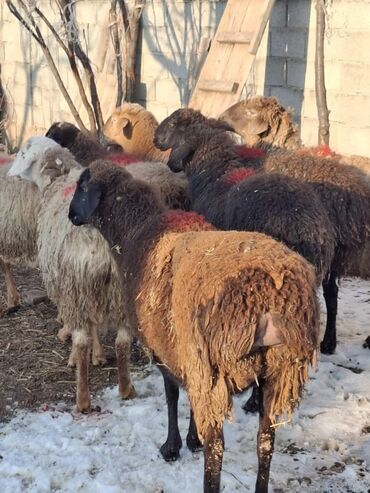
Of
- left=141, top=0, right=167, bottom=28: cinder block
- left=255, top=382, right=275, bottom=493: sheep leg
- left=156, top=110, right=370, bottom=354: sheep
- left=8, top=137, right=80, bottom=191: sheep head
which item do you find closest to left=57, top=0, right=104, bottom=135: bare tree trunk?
left=141, top=0, right=167, bottom=28: cinder block

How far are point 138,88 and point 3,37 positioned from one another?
14.6 feet

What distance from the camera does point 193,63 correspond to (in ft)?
28.5

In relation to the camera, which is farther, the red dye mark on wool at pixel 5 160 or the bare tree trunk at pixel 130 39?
the bare tree trunk at pixel 130 39

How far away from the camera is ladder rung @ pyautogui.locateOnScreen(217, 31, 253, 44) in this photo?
7.03 metres

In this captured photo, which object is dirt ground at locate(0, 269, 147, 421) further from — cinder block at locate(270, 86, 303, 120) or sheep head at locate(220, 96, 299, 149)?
cinder block at locate(270, 86, 303, 120)

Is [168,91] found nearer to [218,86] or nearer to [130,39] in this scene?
[130,39]

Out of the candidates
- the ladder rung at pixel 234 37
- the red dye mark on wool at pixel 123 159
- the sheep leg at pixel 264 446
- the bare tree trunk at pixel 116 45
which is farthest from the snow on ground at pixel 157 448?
the bare tree trunk at pixel 116 45

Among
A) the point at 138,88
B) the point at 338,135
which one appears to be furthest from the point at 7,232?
the point at 138,88

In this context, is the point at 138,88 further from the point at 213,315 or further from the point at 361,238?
the point at 213,315

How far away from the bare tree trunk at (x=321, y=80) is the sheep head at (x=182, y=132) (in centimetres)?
130

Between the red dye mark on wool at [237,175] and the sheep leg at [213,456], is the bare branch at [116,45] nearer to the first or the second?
the red dye mark on wool at [237,175]

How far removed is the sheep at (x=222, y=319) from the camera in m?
2.53

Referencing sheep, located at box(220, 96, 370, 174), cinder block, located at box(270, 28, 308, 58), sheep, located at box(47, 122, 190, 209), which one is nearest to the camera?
sheep, located at box(47, 122, 190, 209)

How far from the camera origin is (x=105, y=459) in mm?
3469
